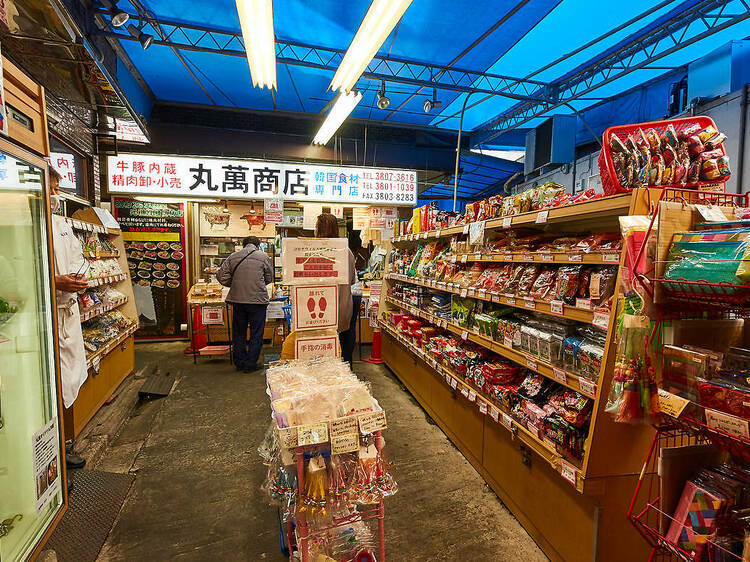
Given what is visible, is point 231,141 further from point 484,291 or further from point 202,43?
point 484,291

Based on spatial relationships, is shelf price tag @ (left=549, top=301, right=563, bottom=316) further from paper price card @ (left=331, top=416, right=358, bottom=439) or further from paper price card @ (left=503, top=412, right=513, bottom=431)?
paper price card @ (left=331, top=416, right=358, bottom=439)

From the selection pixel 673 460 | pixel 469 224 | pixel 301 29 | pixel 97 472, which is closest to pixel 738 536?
pixel 673 460

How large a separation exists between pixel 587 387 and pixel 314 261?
181cm

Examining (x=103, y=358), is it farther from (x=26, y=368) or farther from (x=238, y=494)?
(x=26, y=368)

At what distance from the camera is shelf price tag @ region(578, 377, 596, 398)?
1.75 m

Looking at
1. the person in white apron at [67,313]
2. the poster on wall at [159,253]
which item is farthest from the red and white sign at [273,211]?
the person in white apron at [67,313]

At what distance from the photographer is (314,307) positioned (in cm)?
263

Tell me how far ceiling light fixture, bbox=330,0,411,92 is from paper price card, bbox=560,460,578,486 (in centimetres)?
293

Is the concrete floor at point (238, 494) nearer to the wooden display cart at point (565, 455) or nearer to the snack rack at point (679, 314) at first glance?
the wooden display cart at point (565, 455)

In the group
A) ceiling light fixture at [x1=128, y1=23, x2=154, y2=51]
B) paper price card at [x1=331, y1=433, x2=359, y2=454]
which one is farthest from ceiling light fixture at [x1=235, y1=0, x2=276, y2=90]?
paper price card at [x1=331, y1=433, x2=359, y2=454]

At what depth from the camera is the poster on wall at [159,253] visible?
6715 millimetres

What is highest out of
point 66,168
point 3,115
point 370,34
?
point 370,34

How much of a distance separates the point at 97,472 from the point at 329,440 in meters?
2.47

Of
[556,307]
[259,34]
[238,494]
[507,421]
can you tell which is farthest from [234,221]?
[556,307]
